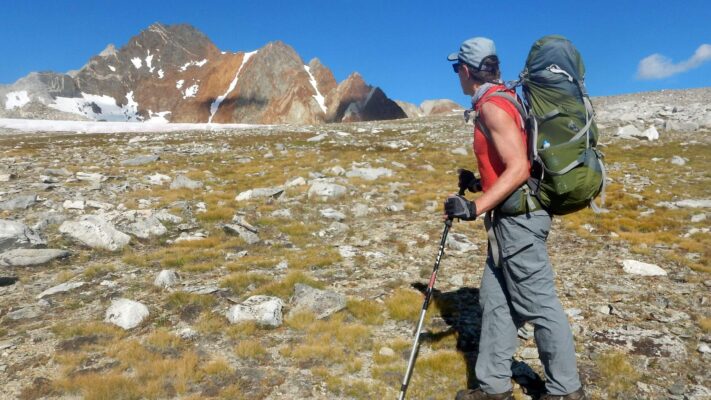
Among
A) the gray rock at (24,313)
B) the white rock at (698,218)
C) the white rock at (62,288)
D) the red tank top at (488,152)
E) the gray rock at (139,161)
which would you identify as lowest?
the gray rock at (24,313)

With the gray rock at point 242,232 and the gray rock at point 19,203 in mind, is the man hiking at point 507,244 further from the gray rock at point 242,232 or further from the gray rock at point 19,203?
the gray rock at point 19,203

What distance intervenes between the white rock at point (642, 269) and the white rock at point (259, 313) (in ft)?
22.1

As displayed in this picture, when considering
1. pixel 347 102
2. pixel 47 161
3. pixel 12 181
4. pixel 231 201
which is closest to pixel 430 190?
pixel 231 201

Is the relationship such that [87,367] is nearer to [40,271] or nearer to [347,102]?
[40,271]

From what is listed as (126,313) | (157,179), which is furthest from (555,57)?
(157,179)

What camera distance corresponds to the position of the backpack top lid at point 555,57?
4141 millimetres

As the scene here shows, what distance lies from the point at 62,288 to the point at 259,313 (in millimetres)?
4014

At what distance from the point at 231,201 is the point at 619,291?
11454 mm

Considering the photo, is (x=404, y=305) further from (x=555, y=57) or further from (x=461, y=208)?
(x=555, y=57)

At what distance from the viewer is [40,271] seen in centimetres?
885

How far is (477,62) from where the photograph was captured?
4504 mm

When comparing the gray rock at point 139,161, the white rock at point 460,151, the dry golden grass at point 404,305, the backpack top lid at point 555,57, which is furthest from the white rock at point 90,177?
the white rock at point 460,151

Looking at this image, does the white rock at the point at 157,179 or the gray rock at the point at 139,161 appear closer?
the white rock at the point at 157,179

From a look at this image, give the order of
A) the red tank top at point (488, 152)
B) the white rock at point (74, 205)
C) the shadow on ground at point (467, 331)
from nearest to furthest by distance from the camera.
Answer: the red tank top at point (488, 152)
the shadow on ground at point (467, 331)
the white rock at point (74, 205)
